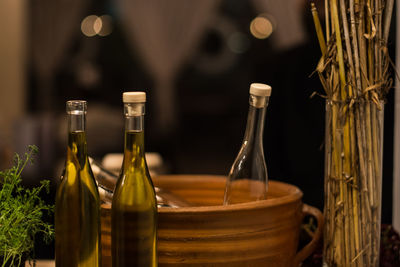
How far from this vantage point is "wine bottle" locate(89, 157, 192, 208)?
2.41 feet

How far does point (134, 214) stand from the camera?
61 centimetres

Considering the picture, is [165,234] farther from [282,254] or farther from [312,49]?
[312,49]

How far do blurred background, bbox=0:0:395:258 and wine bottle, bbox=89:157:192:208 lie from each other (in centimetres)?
75

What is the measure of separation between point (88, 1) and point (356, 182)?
1144 millimetres

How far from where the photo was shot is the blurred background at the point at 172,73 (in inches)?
59.9

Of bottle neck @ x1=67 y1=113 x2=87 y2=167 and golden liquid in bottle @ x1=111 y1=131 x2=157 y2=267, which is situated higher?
bottle neck @ x1=67 y1=113 x2=87 y2=167

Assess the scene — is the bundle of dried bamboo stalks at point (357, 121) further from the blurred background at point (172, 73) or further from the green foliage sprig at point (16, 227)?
the blurred background at point (172, 73)

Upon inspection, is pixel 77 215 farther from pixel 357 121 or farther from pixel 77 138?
pixel 357 121

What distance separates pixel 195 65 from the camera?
1.60 meters

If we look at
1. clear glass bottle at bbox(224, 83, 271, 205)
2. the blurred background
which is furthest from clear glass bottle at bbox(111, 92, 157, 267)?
the blurred background

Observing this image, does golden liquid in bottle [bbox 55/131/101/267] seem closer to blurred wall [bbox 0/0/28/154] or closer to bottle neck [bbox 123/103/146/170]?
bottle neck [bbox 123/103/146/170]

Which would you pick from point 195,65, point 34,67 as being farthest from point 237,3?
point 34,67

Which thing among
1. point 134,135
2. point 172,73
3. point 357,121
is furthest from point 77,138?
point 172,73

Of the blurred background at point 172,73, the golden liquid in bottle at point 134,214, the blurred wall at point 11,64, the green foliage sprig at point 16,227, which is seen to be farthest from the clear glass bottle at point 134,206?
the blurred wall at point 11,64
